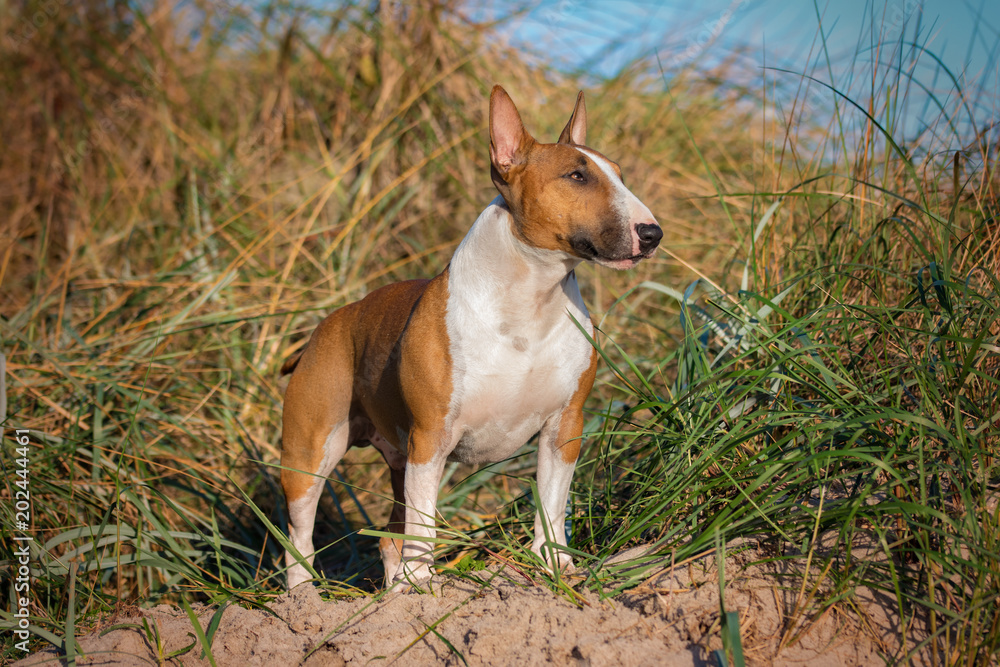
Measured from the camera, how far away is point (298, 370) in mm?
4160

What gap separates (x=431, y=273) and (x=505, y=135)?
3.53m

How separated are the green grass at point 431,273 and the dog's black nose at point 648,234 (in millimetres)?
538

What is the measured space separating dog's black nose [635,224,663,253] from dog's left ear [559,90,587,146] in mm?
909

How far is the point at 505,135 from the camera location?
3.32 m

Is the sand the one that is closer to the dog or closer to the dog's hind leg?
the dog

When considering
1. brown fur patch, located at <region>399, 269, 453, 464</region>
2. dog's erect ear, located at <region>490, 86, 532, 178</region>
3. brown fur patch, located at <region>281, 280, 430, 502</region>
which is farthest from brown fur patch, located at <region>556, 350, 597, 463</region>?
dog's erect ear, located at <region>490, 86, 532, 178</region>

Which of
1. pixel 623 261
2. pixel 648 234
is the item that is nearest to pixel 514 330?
pixel 623 261

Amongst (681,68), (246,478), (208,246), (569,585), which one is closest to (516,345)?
(569,585)

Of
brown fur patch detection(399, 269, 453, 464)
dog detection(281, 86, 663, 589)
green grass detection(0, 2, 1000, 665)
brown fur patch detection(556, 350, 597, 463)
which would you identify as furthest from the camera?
brown fur patch detection(556, 350, 597, 463)

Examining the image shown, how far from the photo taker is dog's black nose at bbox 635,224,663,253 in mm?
2918

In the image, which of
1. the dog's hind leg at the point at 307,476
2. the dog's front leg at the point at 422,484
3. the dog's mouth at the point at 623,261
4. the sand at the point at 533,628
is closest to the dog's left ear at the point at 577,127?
the dog's mouth at the point at 623,261

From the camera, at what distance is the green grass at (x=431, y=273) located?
9.02ft

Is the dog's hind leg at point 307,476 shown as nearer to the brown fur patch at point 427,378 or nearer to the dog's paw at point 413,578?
the brown fur patch at point 427,378

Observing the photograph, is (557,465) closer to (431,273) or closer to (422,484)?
(422,484)
